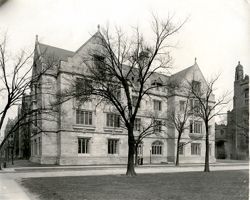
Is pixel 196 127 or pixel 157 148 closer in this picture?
pixel 157 148

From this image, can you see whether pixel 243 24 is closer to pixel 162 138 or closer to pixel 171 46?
pixel 171 46

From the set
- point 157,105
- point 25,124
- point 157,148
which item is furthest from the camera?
point 157,105

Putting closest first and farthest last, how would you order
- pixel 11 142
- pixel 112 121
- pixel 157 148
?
pixel 112 121 → pixel 157 148 → pixel 11 142

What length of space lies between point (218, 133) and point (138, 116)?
40.6 meters

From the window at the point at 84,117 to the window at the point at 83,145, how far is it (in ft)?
5.97

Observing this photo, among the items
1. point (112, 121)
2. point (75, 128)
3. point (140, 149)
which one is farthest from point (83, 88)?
point (140, 149)

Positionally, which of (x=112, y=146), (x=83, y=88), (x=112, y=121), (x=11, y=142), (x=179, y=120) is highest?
(x=83, y=88)

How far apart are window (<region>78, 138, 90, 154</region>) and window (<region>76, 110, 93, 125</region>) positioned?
5.97 feet

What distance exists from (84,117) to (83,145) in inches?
118

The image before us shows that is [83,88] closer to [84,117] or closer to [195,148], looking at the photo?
[84,117]

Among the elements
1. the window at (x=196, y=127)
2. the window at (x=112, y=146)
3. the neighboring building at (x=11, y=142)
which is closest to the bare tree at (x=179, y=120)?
the window at (x=196, y=127)

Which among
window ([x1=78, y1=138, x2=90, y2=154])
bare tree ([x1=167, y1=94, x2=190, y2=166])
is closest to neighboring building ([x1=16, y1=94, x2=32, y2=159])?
window ([x1=78, y1=138, x2=90, y2=154])

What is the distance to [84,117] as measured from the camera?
1350 inches

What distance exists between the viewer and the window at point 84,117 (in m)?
33.9
